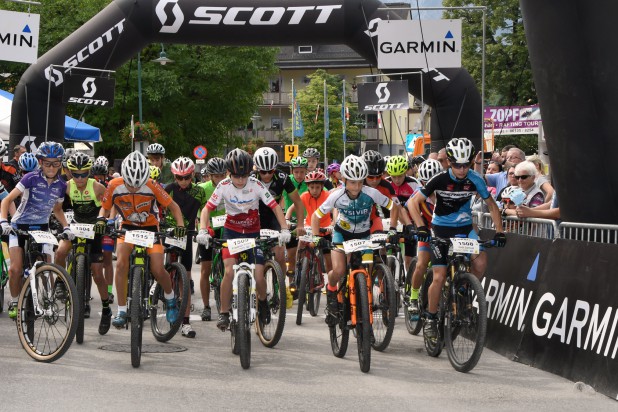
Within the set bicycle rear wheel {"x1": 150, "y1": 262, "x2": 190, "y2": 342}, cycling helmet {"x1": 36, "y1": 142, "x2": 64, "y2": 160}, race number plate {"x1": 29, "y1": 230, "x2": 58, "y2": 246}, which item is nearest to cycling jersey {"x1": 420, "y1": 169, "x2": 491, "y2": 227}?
bicycle rear wheel {"x1": 150, "y1": 262, "x2": 190, "y2": 342}

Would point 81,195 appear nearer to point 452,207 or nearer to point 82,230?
point 82,230

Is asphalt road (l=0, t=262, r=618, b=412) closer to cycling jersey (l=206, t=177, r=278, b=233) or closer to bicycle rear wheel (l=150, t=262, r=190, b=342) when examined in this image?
bicycle rear wheel (l=150, t=262, r=190, b=342)

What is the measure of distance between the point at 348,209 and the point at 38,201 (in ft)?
11.1

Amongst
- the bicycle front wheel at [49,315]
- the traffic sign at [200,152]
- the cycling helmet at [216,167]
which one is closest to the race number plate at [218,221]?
the cycling helmet at [216,167]

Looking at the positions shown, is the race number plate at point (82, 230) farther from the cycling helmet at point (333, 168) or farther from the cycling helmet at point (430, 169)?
the cycling helmet at point (333, 168)

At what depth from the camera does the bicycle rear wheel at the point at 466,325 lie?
8.73m

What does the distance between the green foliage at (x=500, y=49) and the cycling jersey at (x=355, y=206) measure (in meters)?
43.5

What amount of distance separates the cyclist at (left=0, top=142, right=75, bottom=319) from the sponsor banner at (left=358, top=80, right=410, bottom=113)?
8510mm

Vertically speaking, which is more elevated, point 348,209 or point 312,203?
point 312,203

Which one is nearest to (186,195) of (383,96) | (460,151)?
(460,151)

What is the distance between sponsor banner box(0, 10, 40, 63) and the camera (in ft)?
54.1

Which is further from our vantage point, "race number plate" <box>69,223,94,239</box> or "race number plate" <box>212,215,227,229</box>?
"race number plate" <box>212,215,227,229</box>

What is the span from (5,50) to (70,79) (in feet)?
5.14

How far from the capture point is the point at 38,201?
11.3 meters
